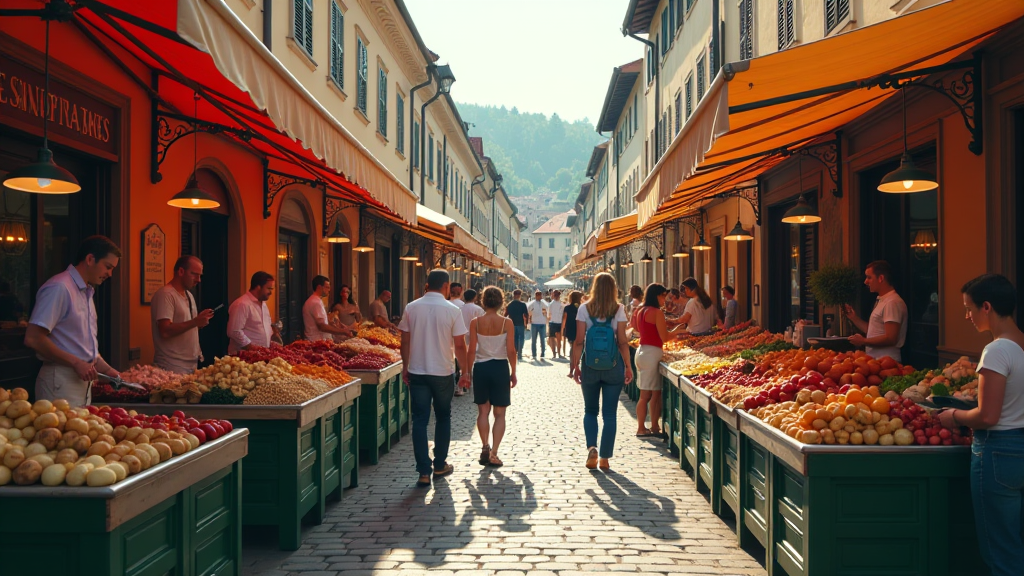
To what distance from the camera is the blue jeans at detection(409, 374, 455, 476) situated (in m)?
7.50

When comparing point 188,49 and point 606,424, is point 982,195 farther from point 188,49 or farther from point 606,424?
point 188,49

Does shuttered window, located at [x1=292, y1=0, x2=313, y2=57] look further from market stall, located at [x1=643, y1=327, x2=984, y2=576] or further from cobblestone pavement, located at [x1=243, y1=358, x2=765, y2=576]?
market stall, located at [x1=643, y1=327, x2=984, y2=576]

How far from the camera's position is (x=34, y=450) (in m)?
3.57

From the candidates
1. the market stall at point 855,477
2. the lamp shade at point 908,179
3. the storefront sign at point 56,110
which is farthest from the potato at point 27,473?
the lamp shade at point 908,179

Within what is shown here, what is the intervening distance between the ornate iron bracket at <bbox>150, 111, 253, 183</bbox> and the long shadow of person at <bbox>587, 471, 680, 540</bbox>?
4.75 metres

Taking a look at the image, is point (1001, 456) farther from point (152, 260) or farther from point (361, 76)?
point (361, 76)

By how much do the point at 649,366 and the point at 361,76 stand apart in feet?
30.5

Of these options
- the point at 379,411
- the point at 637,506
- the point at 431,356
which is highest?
the point at 431,356

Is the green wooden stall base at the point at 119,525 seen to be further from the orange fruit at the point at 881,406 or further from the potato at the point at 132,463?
the orange fruit at the point at 881,406

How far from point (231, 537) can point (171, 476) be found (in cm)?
102

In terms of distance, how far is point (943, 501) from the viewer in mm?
4219

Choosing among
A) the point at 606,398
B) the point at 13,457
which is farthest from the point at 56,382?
the point at 606,398

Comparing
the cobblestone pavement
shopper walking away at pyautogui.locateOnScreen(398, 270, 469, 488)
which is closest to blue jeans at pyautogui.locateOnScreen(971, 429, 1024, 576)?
the cobblestone pavement

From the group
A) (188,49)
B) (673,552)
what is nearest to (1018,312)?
(673,552)
